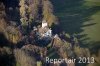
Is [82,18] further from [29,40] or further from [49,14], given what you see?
[29,40]

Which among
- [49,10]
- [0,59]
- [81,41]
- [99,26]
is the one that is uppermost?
[49,10]

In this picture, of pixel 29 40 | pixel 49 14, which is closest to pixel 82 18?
pixel 49 14

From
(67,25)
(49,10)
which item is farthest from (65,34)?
(49,10)

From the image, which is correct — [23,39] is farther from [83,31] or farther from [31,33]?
[83,31]
